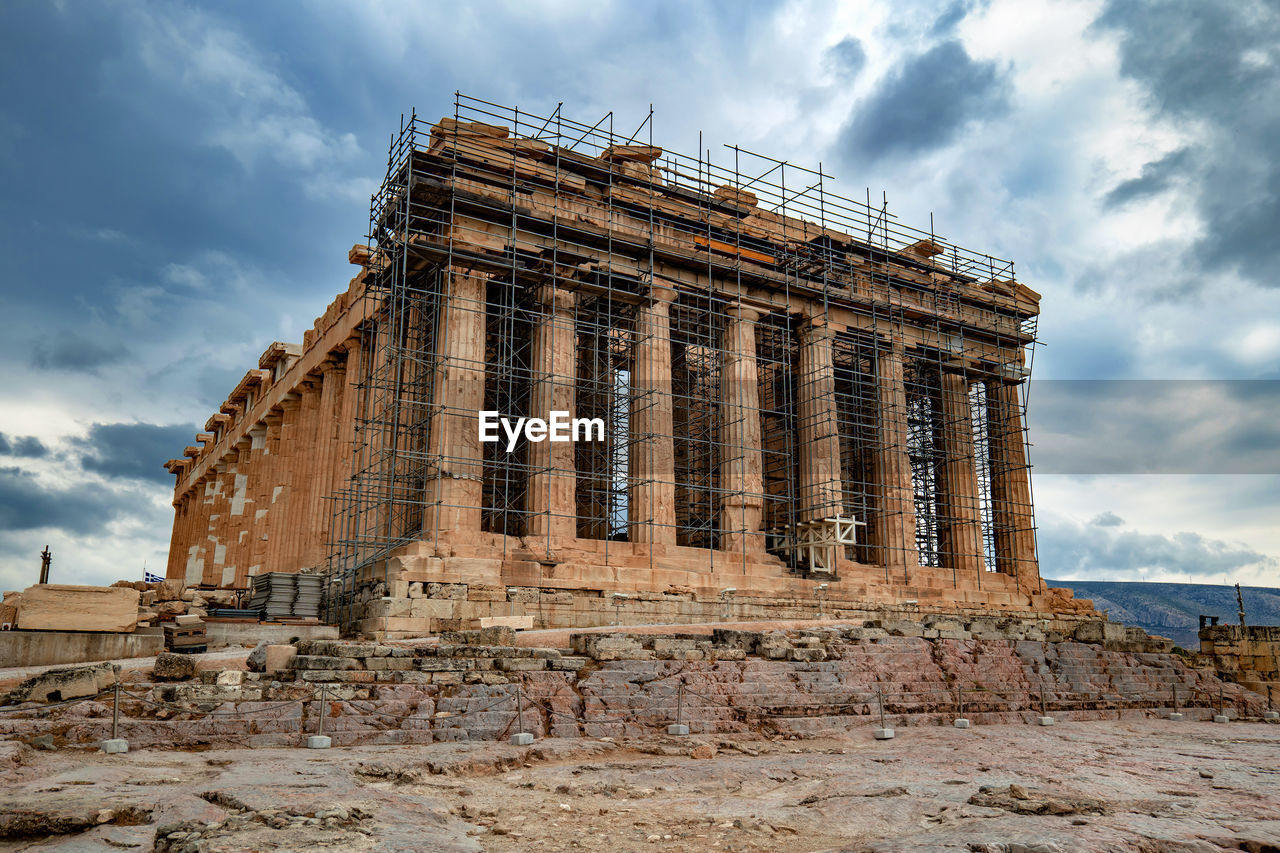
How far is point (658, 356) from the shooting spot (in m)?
29.5

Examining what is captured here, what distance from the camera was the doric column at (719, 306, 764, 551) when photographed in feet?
97.9

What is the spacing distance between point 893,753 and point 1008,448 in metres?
27.9

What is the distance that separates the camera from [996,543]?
122 ft

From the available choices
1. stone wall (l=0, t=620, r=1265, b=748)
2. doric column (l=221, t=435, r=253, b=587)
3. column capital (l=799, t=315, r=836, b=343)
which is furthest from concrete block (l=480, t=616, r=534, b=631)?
doric column (l=221, t=435, r=253, b=587)

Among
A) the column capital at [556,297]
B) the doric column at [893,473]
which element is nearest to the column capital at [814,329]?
the doric column at [893,473]

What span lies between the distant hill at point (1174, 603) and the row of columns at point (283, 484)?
12779 cm

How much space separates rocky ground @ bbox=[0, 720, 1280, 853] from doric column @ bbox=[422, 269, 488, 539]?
43.1ft

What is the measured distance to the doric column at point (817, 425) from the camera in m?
31.9

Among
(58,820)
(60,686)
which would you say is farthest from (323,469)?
(58,820)

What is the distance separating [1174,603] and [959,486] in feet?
467

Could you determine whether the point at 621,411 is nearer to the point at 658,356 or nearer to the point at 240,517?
the point at 658,356

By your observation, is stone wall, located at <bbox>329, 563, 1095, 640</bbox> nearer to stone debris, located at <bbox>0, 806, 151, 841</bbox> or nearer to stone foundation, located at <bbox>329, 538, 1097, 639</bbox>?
stone foundation, located at <bbox>329, 538, 1097, 639</bbox>

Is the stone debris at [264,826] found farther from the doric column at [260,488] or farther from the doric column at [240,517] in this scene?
the doric column at [240,517]

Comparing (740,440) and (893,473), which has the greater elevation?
(740,440)
